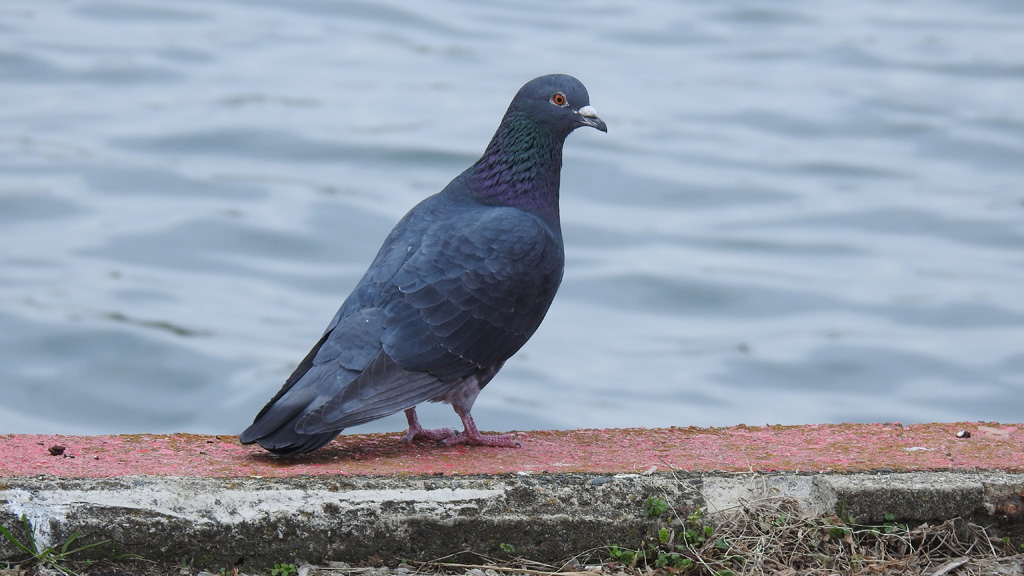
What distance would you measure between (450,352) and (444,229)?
455 millimetres

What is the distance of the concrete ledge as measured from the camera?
321 cm

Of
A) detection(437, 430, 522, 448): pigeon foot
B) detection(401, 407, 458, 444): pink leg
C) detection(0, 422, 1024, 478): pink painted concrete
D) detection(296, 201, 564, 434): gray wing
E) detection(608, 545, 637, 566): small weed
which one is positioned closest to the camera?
detection(608, 545, 637, 566): small weed

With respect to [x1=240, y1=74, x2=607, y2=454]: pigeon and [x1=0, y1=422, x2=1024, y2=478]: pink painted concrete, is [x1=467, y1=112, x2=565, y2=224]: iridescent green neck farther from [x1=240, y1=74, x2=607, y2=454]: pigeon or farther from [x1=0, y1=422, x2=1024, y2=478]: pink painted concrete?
[x1=0, y1=422, x2=1024, y2=478]: pink painted concrete

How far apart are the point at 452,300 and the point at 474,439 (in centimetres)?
Result: 47

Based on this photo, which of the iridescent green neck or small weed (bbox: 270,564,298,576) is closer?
small weed (bbox: 270,564,298,576)

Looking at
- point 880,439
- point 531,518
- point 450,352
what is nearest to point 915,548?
point 880,439

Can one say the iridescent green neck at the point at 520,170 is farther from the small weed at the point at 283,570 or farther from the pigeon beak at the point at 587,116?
the small weed at the point at 283,570

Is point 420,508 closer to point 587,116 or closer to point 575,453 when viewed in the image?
point 575,453

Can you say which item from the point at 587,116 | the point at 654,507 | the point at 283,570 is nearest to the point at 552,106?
the point at 587,116

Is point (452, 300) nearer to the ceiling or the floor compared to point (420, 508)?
nearer to the ceiling

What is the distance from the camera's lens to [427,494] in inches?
131

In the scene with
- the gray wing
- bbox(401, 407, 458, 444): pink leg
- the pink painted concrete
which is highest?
the gray wing

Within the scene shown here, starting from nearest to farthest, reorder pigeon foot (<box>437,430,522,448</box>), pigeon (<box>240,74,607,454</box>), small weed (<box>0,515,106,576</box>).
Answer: small weed (<box>0,515,106,576</box>) → pigeon (<box>240,74,607,454</box>) → pigeon foot (<box>437,430,522,448</box>)

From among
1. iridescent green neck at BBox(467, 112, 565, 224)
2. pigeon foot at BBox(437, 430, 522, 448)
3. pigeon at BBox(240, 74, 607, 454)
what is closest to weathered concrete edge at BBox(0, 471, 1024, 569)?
pigeon at BBox(240, 74, 607, 454)
